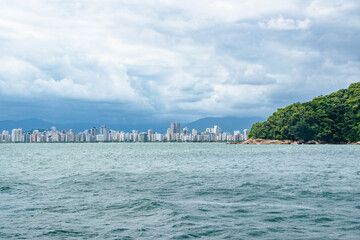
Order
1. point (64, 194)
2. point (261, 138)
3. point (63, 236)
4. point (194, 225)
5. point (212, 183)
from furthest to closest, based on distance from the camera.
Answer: point (261, 138)
point (212, 183)
point (64, 194)
point (194, 225)
point (63, 236)

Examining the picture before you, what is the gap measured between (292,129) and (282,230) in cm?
15806

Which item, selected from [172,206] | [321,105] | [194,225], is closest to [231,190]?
[172,206]

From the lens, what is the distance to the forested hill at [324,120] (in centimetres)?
16175

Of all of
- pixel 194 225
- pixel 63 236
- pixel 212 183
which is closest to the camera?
pixel 63 236

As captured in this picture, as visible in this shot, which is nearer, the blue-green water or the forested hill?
the blue-green water

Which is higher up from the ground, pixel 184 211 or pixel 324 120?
pixel 324 120

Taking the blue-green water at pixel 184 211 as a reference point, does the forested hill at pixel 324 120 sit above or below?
above

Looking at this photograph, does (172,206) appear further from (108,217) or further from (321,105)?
(321,105)

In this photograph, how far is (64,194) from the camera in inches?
918

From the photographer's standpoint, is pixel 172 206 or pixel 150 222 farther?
pixel 172 206

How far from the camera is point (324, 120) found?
541ft

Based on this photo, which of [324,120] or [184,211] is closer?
[184,211]

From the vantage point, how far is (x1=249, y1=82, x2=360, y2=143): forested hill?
161750mm

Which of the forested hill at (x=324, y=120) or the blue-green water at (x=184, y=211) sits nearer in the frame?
the blue-green water at (x=184, y=211)
